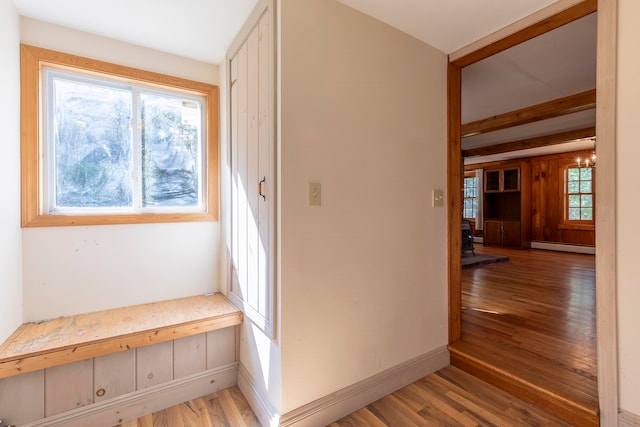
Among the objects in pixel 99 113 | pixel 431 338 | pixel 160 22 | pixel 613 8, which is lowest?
pixel 431 338

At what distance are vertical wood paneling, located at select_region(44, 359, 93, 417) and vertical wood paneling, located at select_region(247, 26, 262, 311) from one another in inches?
37.5

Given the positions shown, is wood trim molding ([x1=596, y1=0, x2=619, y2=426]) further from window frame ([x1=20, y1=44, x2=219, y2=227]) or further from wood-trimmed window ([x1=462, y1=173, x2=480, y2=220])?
wood-trimmed window ([x1=462, y1=173, x2=480, y2=220])

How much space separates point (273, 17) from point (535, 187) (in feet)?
27.8

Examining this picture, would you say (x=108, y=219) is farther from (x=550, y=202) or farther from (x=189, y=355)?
(x=550, y=202)

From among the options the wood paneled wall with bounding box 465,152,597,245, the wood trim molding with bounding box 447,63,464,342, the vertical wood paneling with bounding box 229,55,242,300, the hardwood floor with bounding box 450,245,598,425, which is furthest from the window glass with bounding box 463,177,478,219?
the vertical wood paneling with bounding box 229,55,242,300

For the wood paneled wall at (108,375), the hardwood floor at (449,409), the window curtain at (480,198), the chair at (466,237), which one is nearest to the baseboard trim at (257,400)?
the wood paneled wall at (108,375)

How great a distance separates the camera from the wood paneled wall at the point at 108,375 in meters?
1.53

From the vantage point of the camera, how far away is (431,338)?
2139 mm

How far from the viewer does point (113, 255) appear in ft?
6.65

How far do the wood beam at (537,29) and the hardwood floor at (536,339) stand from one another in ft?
6.83

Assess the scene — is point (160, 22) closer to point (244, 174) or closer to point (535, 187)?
point (244, 174)

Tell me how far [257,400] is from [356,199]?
1.30 metres

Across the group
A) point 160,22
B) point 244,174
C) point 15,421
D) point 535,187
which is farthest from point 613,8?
point 535,187
